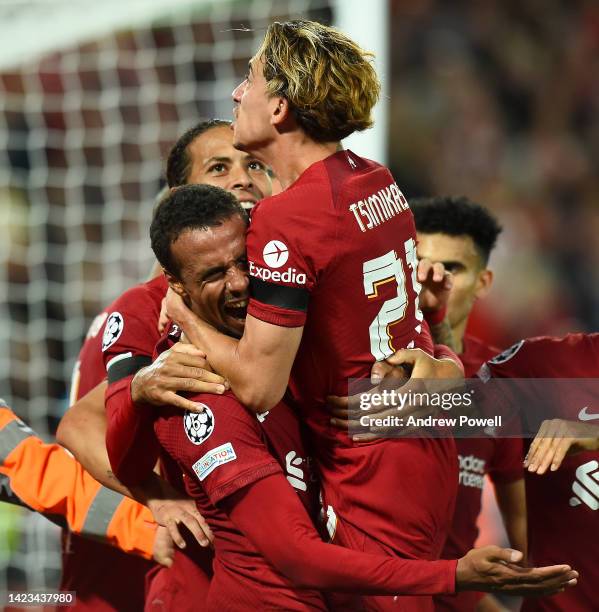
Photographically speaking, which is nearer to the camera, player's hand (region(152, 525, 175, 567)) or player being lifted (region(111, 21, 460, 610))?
player being lifted (region(111, 21, 460, 610))

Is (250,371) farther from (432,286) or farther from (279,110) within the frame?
(432,286)

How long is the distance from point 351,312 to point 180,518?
714mm

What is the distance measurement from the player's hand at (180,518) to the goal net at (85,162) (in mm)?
3197

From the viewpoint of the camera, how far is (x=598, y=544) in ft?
10.6

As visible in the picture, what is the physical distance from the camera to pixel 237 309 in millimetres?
2738

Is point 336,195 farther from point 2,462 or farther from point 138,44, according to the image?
point 138,44

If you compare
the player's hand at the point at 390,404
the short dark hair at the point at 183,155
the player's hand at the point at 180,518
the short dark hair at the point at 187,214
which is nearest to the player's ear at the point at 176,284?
the short dark hair at the point at 187,214

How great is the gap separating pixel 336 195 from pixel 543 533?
133cm

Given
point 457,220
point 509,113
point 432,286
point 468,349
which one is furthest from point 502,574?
point 509,113

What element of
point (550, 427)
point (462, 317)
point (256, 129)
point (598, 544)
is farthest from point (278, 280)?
point (462, 317)

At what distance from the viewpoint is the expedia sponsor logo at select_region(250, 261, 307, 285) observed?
259 cm

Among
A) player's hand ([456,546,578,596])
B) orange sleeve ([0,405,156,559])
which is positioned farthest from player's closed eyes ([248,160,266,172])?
player's hand ([456,546,578,596])

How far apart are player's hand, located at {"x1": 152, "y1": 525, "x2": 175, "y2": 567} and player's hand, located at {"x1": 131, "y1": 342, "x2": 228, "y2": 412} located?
46cm

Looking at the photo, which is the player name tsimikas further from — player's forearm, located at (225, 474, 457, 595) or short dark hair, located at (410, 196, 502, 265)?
short dark hair, located at (410, 196, 502, 265)
